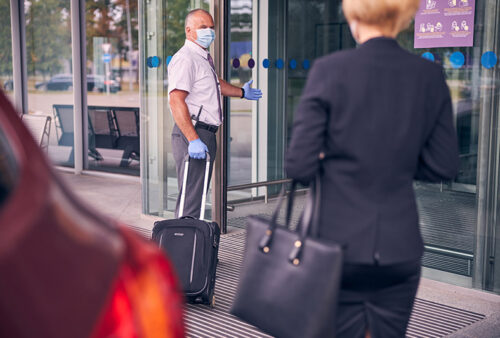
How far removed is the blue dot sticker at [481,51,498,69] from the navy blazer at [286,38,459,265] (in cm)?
276

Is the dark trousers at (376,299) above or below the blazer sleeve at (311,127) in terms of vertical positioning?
below

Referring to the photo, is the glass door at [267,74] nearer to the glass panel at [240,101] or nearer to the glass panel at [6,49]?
the glass panel at [240,101]

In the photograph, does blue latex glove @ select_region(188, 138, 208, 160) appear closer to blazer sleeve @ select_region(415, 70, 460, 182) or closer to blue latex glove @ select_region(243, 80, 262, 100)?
blue latex glove @ select_region(243, 80, 262, 100)

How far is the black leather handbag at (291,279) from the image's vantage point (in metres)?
2.18

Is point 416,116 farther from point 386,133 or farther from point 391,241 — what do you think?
point 391,241

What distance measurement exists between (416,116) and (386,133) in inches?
4.9

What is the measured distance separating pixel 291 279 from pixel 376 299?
0.31 m

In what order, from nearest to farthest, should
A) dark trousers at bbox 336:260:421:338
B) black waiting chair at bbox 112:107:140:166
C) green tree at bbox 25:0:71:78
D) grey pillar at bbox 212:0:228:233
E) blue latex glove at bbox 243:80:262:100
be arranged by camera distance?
dark trousers at bbox 336:260:421:338, blue latex glove at bbox 243:80:262:100, grey pillar at bbox 212:0:228:233, black waiting chair at bbox 112:107:140:166, green tree at bbox 25:0:71:78

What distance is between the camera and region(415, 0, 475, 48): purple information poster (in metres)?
4.93

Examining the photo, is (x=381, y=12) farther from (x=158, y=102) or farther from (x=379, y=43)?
(x=158, y=102)

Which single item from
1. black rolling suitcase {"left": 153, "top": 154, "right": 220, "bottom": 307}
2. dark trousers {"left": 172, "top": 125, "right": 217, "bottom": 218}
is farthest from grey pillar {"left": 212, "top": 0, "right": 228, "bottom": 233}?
black rolling suitcase {"left": 153, "top": 154, "right": 220, "bottom": 307}

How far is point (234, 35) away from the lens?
7289 millimetres

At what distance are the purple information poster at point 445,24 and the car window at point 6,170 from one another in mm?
4117

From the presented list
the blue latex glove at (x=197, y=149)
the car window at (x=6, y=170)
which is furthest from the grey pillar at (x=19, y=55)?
the car window at (x=6, y=170)
